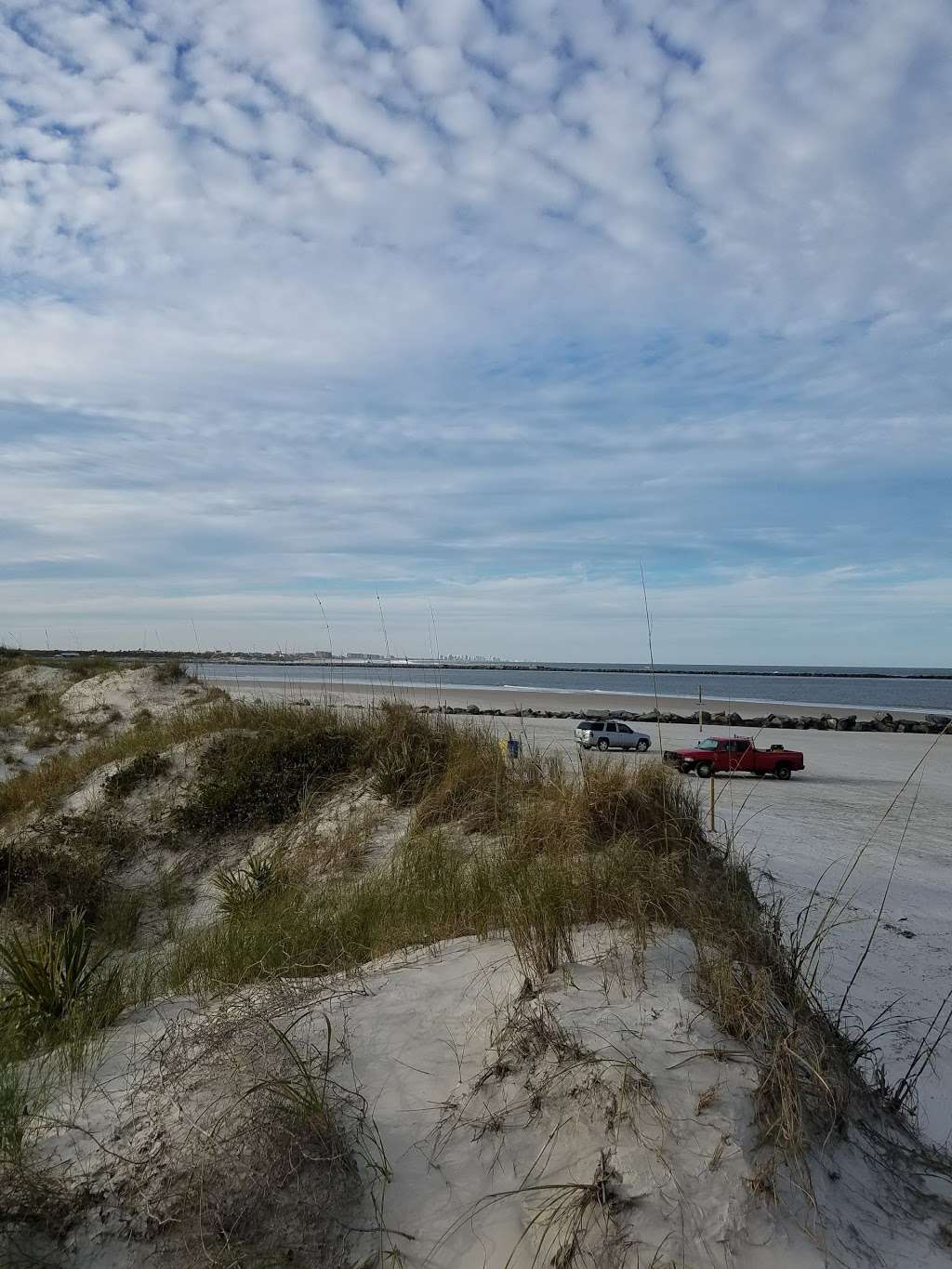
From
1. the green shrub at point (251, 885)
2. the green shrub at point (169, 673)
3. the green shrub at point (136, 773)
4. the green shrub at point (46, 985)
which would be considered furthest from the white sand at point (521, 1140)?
the green shrub at point (169, 673)

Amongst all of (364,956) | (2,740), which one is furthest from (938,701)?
(364,956)

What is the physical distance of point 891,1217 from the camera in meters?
3.04

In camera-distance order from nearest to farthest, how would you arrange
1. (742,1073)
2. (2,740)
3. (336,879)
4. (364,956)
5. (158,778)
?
(742,1073) < (364,956) < (336,879) < (158,778) < (2,740)

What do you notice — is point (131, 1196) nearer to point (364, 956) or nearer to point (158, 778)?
point (364, 956)

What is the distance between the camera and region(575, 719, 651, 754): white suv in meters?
23.7

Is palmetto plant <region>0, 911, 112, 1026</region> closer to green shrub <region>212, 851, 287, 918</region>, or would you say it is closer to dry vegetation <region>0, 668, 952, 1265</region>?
dry vegetation <region>0, 668, 952, 1265</region>

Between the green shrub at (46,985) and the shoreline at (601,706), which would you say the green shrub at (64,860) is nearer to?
the green shrub at (46,985)

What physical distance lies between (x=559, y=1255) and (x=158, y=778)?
34.1 ft

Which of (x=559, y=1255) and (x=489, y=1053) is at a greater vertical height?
(x=489, y=1053)

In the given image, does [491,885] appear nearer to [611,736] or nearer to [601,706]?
[611,736]

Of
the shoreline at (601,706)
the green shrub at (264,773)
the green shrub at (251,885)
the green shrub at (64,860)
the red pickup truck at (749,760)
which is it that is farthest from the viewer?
the shoreline at (601,706)

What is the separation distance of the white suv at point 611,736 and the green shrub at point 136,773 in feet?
44.4

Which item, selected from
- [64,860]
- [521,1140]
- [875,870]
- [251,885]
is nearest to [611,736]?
[875,870]

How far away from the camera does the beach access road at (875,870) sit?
5254 mm
